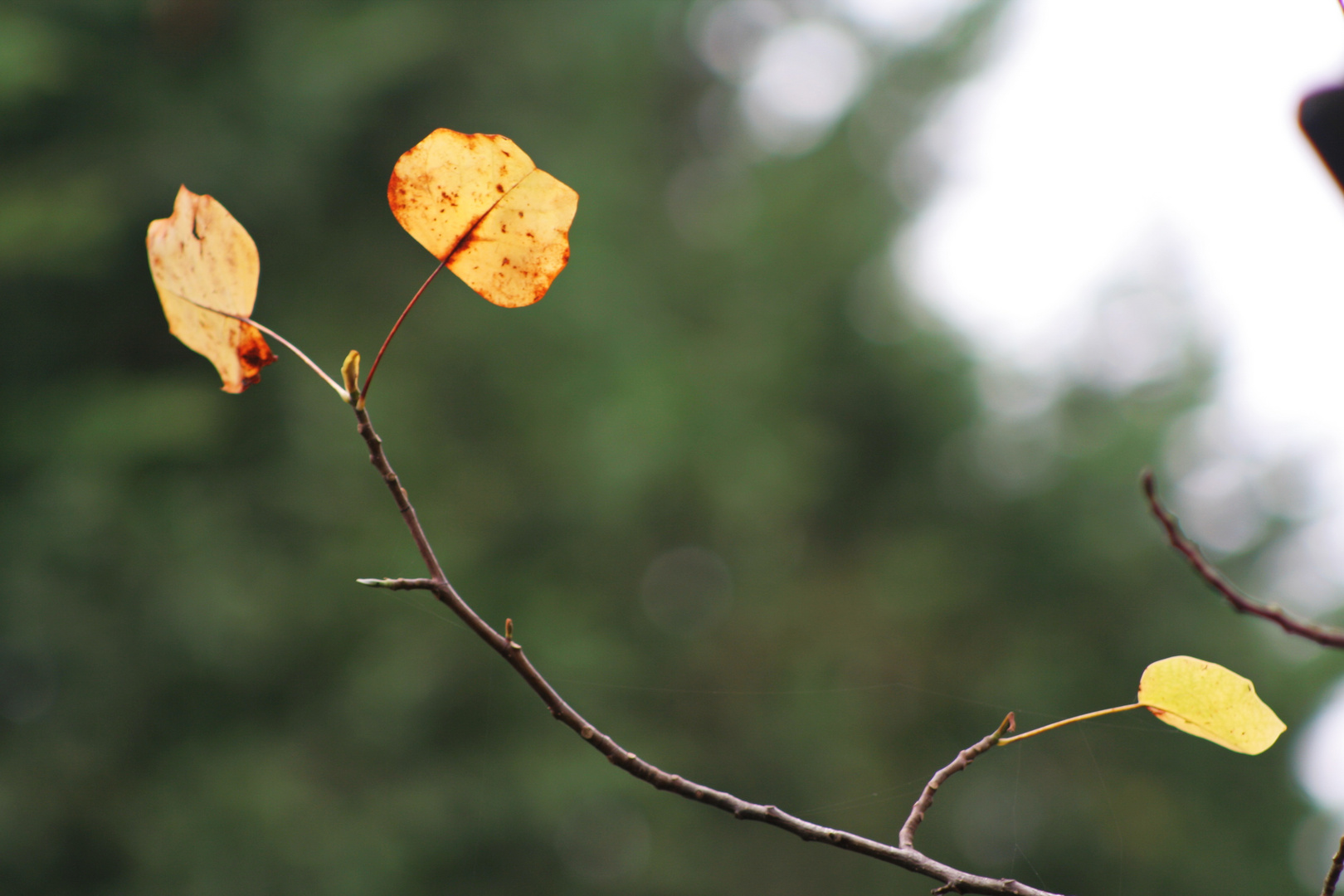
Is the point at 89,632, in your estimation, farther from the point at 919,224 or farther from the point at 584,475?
the point at 919,224

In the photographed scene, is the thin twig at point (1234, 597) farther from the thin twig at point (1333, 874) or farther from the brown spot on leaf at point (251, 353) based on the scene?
the brown spot on leaf at point (251, 353)

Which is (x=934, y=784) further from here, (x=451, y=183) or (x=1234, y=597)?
(x=451, y=183)

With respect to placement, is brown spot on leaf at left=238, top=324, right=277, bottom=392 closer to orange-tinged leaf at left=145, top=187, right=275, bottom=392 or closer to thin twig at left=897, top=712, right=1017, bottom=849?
orange-tinged leaf at left=145, top=187, right=275, bottom=392

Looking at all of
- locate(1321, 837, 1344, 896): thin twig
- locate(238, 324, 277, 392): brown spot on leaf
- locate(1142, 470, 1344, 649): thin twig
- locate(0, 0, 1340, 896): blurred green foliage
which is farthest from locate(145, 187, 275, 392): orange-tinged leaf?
locate(0, 0, 1340, 896): blurred green foliage

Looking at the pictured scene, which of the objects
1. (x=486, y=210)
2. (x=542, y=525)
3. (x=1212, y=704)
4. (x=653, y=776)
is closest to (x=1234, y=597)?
(x=1212, y=704)

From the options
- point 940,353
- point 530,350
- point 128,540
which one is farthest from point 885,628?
point 128,540

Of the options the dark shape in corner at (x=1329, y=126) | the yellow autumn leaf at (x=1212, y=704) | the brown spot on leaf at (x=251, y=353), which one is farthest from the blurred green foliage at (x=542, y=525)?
the dark shape in corner at (x=1329, y=126)
